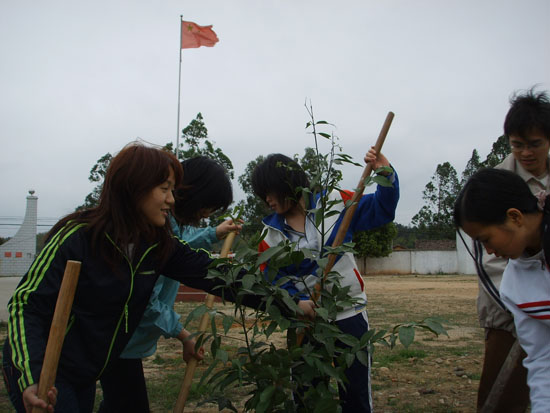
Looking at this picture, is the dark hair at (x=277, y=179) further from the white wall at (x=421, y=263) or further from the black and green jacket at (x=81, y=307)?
the white wall at (x=421, y=263)

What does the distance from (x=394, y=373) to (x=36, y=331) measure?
3.43 metres

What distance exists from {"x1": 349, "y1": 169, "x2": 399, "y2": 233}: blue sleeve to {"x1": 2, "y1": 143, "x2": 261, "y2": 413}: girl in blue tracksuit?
74 cm

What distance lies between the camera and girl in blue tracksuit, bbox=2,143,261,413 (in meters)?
1.73

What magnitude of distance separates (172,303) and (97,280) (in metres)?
0.82

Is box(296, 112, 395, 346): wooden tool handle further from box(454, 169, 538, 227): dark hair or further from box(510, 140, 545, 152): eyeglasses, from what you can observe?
box(510, 140, 545, 152): eyeglasses

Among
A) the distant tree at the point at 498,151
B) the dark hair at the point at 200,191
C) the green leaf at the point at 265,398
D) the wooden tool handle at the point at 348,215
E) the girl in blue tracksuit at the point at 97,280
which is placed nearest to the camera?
the green leaf at the point at 265,398

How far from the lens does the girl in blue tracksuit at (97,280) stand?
1727mm

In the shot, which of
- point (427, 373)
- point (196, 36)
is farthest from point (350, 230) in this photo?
point (196, 36)

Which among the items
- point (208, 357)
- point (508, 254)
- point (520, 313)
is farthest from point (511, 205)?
point (208, 357)

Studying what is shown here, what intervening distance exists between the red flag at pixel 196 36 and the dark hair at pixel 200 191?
56.4 feet

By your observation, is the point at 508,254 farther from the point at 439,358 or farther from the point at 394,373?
the point at 439,358

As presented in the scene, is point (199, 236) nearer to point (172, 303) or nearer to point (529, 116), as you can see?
point (172, 303)

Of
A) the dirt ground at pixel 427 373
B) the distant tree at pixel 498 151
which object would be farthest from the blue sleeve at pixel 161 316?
the distant tree at pixel 498 151

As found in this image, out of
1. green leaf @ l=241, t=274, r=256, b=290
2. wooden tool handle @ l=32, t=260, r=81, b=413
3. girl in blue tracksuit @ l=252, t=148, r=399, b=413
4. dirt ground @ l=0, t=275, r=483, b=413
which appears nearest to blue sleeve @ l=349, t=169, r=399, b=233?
girl in blue tracksuit @ l=252, t=148, r=399, b=413
